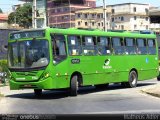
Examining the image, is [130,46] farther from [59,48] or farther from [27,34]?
[27,34]

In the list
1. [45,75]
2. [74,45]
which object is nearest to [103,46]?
[74,45]

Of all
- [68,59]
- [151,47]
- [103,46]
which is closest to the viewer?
[68,59]

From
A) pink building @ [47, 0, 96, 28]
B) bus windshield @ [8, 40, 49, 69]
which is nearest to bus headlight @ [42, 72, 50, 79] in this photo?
bus windshield @ [8, 40, 49, 69]

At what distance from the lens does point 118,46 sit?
893 inches

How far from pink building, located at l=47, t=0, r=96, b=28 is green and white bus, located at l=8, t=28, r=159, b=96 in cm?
12961

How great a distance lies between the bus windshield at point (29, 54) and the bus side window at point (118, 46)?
5602 mm

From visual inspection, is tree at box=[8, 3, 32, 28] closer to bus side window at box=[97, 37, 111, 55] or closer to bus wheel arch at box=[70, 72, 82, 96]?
bus side window at box=[97, 37, 111, 55]

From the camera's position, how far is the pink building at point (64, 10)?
153 m

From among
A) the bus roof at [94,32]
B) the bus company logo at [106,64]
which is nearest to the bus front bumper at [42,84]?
the bus roof at [94,32]

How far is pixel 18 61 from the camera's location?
18156mm

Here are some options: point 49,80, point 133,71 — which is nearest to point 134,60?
point 133,71

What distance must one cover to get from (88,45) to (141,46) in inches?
217

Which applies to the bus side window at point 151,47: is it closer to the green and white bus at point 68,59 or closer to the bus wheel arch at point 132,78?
the green and white bus at point 68,59

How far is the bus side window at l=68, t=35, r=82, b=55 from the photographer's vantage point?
736 inches
